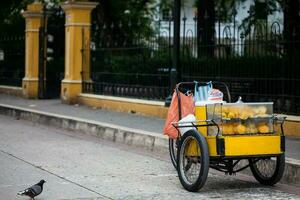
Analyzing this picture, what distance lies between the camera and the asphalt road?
776cm

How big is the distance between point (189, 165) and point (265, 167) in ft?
3.78

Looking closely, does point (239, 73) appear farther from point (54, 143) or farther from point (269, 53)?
point (54, 143)

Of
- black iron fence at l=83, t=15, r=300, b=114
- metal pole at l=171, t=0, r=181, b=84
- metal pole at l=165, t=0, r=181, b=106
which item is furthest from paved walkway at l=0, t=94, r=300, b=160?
metal pole at l=171, t=0, r=181, b=84

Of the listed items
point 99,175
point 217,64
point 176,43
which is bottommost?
point 99,175

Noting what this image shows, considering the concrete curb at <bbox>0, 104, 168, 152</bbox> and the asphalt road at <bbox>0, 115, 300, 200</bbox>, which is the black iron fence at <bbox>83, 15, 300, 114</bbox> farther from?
the asphalt road at <bbox>0, 115, 300, 200</bbox>

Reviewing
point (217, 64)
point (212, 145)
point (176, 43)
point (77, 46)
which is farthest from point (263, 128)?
point (77, 46)

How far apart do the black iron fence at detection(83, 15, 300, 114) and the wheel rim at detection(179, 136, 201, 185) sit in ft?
15.3

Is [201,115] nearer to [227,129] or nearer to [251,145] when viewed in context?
[227,129]

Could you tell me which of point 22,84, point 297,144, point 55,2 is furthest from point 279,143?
point 55,2

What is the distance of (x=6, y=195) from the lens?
7.67 metres

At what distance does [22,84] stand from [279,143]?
1697 cm

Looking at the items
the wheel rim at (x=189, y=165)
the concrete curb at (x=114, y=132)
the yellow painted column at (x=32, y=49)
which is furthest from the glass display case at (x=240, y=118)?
the yellow painted column at (x=32, y=49)

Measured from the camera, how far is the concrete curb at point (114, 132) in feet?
28.1

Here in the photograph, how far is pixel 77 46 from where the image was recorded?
63.6 ft
